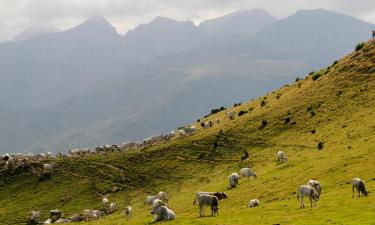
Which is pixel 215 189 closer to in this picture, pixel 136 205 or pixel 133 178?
pixel 136 205

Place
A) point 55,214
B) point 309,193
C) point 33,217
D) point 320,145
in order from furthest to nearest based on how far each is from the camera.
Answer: point 320,145 < point 33,217 < point 55,214 < point 309,193

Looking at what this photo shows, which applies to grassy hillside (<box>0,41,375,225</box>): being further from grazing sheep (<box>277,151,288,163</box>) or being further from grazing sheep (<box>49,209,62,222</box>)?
grazing sheep (<box>49,209,62,222</box>)

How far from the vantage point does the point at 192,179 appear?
3492 inches

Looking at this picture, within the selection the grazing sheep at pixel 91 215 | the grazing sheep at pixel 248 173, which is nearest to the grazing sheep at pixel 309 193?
the grazing sheep at pixel 248 173

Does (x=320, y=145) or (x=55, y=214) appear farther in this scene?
(x=320, y=145)

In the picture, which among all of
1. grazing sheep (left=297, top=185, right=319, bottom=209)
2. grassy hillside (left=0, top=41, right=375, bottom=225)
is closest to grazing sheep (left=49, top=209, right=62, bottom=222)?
grassy hillside (left=0, top=41, right=375, bottom=225)

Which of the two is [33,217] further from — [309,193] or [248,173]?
[309,193]

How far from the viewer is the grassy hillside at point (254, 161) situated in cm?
6500

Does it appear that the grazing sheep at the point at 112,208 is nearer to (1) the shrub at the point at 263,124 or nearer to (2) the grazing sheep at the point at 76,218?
(2) the grazing sheep at the point at 76,218

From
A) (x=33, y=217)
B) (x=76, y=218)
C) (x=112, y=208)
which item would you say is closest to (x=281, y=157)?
(x=112, y=208)

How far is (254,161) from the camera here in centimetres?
8819

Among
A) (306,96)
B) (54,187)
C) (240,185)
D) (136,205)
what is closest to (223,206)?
(240,185)

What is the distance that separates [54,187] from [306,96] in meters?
51.3

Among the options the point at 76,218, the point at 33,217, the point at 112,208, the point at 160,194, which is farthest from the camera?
the point at 33,217
